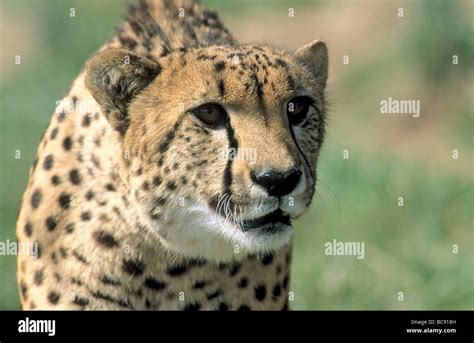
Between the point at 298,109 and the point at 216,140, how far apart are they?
0.37 m

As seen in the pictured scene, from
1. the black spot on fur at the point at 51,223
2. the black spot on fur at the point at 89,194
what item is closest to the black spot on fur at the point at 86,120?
the black spot on fur at the point at 89,194

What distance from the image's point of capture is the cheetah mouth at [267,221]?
458 cm

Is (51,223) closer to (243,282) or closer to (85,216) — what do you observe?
(85,216)

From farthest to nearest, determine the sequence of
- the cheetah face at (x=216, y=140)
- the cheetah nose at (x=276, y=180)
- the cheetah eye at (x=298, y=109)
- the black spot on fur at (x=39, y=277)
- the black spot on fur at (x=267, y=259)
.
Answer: the black spot on fur at (x=267, y=259) → the black spot on fur at (x=39, y=277) → the cheetah eye at (x=298, y=109) → the cheetah face at (x=216, y=140) → the cheetah nose at (x=276, y=180)

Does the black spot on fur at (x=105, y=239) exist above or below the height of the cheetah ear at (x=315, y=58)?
below

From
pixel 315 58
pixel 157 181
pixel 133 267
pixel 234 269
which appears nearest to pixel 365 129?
pixel 315 58

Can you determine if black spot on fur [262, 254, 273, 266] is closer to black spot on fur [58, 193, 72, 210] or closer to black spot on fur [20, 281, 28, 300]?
black spot on fur [58, 193, 72, 210]

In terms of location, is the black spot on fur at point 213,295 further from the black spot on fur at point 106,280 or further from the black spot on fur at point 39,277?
the black spot on fur at point 39,277

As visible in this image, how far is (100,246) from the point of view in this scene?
487 centimetres

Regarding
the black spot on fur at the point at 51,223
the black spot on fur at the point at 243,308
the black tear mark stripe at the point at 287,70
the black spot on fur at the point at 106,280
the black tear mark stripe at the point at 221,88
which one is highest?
the black tear mark stripe at the point at 287,70

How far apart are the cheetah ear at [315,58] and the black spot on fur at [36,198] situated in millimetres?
1198

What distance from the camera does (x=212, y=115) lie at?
4672 mm

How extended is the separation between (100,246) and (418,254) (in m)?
2.95

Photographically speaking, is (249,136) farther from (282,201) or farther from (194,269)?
(194,269)
